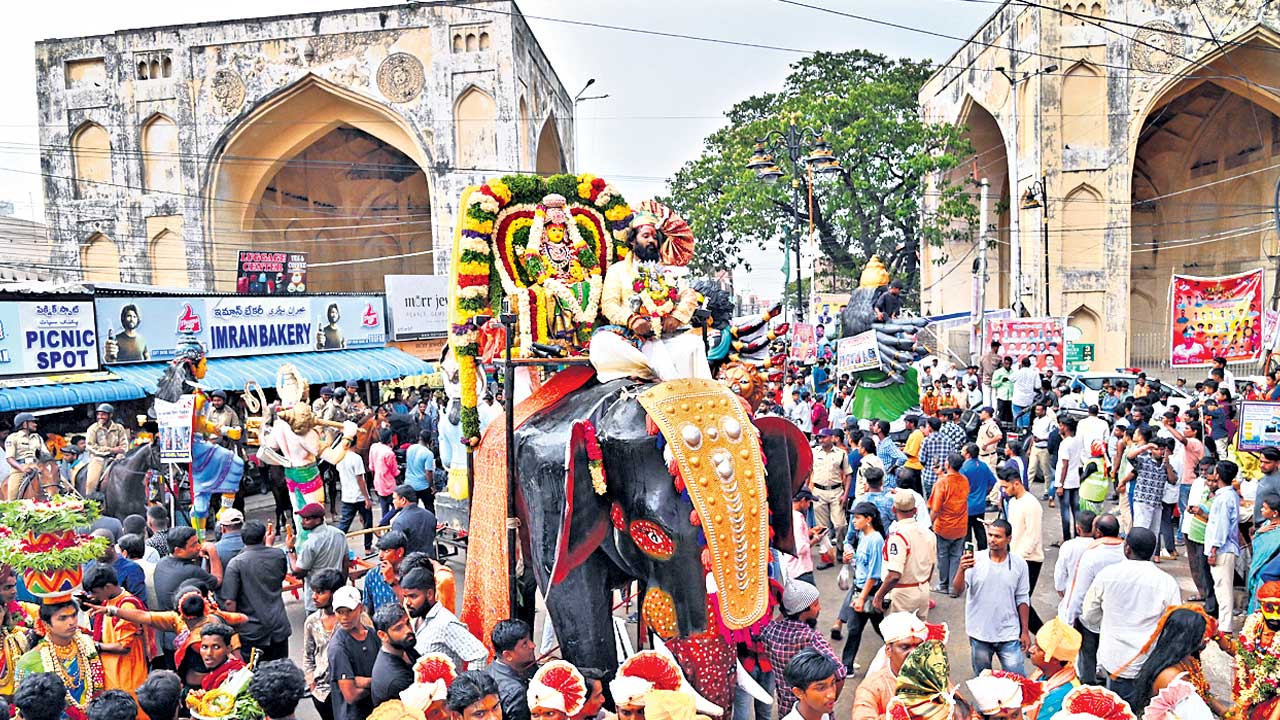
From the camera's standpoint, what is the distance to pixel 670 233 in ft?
17.7

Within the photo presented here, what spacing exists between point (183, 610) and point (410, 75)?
23327mm

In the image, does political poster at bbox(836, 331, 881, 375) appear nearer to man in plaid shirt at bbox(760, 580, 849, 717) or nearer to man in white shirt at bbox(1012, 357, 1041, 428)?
man in plaid shirt at bbox(760, 580, 849, 717)

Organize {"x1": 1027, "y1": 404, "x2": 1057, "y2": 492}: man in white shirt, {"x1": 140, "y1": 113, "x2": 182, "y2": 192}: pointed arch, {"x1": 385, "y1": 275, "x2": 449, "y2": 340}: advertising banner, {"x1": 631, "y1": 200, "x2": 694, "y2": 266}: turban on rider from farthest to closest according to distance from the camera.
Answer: {"x1": 140, "y1": 113, "x2": 182, "y2": 192}: pointed arch → {"x1": 385, "y1": 275, "x2": 449, "y2": 340}: advertising banner → {"x1": 1027, "y1": 404, "x2": 1057, "y2": 492}: man in white shirt → {"x1": 631, "y1": 200, "x2": 694, "y2": 266}: turban on rider

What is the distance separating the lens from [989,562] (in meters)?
5.61

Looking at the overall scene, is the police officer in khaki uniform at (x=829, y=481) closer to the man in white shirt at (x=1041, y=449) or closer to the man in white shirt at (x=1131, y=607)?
the man in white shirt at (x=1041, y=449)

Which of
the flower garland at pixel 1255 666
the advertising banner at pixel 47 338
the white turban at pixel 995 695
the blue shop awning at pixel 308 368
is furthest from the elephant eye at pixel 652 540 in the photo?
the advertising banner at pixel 47 338

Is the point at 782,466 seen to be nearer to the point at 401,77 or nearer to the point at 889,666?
the point at 889,666

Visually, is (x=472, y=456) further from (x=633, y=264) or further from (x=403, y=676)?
(x=403, y=676)

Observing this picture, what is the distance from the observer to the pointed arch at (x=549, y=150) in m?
31.0

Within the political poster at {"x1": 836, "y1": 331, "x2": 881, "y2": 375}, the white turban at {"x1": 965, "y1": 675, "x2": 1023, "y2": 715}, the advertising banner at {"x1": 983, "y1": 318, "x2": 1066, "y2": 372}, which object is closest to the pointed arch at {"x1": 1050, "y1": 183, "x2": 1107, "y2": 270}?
the advertising banner at {"x1": 983, "y1": 318, "x2": 1066, "y2": 372}

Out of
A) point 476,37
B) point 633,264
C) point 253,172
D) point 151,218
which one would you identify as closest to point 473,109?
point 476,37

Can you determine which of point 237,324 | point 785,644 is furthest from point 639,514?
point 237,324

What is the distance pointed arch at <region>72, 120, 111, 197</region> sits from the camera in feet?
88.6

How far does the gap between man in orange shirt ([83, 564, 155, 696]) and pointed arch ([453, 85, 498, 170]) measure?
21.6 metres
